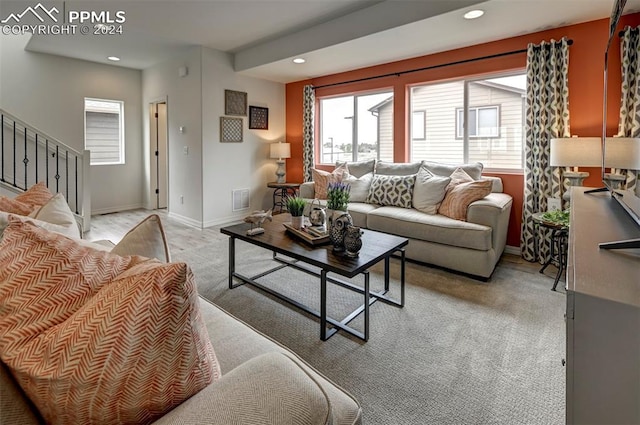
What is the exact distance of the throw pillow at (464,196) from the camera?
3201 millimetres

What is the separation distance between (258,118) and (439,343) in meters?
4.55

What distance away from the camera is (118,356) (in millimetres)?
564

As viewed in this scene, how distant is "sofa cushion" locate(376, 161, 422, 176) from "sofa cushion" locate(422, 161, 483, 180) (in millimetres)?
130

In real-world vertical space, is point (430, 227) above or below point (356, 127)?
below

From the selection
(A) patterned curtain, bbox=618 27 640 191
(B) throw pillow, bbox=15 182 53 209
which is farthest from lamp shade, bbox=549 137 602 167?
(B) throw pillow, bbox=15 182 53 209

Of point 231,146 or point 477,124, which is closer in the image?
point 477,124

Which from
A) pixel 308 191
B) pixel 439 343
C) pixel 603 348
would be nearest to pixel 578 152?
pixel 439 343

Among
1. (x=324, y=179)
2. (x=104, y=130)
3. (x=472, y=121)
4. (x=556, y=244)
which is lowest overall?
(x=556, y=244)

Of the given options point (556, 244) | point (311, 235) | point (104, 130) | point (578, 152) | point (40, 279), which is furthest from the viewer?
point (104, 130)

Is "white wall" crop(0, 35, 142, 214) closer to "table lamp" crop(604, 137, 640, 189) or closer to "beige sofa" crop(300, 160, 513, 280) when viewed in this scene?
"beige sofa" crop(300, 160, 513, 280)

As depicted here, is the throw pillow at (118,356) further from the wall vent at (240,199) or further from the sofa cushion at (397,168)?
the wall vent at (240,199)

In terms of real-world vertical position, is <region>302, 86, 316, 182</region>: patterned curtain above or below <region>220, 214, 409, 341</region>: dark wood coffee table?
above

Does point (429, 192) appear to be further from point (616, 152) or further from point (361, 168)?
point (616, 152)

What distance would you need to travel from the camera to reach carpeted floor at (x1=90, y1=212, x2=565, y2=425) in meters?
1.54
